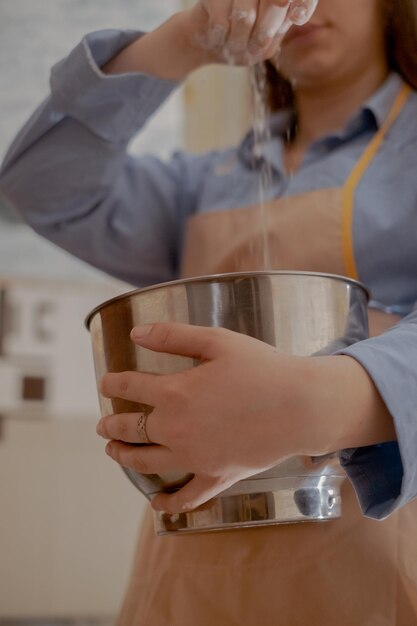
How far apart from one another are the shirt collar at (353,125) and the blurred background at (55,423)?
2.65 feet

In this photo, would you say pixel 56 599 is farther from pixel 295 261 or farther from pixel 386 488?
pixel 386 488

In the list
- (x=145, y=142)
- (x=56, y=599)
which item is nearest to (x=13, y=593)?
(x=56, y=599)

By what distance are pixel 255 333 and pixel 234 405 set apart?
0.20 feet

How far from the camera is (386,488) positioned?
19.4 inches

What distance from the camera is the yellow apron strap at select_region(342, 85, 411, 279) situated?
2.14 ft

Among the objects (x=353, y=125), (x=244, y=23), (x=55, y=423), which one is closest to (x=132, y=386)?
(x=244, y=23)

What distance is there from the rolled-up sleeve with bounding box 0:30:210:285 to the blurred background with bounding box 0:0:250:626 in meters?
0.81

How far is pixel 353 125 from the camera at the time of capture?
29.0 inches

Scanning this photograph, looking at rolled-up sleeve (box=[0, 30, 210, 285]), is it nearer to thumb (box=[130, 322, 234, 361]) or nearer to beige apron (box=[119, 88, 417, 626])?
beige apron (box=[119, 88, 417, 626])

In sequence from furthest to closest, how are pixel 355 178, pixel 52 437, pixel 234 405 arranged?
pixel 52 437
pixel 355 178
pixel 234 405

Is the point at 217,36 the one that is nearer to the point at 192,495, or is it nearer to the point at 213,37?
the point at 213,37

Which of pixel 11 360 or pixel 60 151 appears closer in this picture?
pixel 60 151

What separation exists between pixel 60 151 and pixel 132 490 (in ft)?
3.99

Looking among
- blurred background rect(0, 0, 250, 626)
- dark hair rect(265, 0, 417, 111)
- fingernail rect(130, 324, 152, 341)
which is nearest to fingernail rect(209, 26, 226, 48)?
dark hair rect(265, 0, 417, 111)
